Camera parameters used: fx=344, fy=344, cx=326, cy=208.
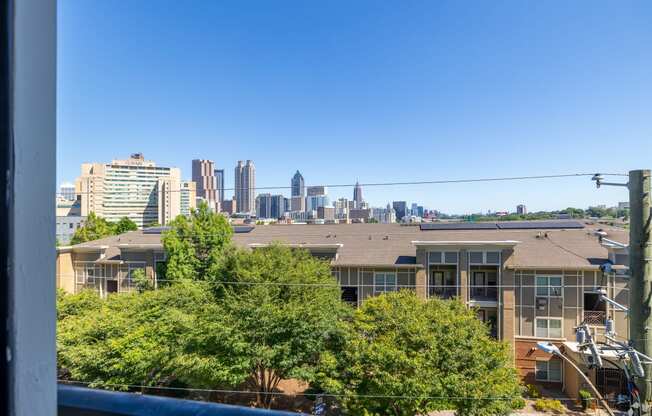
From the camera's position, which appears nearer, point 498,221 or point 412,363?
point 412,363

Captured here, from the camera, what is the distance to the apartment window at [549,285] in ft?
32.6

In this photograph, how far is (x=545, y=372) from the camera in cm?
984

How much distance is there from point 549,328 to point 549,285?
1.23m

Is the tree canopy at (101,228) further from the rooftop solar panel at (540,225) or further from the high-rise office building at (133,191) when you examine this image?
the rooftop solar panel at (540,225)

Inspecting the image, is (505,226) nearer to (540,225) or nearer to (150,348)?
(540,225)

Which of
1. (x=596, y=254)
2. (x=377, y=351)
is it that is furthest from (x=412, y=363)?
(x=596, y=254)

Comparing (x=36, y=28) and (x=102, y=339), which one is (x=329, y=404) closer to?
(x=102, y=339)

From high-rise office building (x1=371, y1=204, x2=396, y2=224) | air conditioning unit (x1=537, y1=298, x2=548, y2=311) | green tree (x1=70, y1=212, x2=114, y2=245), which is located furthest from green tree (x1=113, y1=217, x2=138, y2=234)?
air conditioning unit (x1=537, y1=298, x2=548, y2=311)

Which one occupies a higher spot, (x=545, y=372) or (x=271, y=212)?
(x=271, y=212)

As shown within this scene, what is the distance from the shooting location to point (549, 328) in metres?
9.91

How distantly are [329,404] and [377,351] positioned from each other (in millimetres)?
1752

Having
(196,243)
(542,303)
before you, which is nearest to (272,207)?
(196,243)

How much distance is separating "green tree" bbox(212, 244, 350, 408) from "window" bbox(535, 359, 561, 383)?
621cm

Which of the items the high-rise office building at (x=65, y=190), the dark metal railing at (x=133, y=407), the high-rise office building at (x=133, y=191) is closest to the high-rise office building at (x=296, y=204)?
the high-rise office building at (x=133, y=191)
